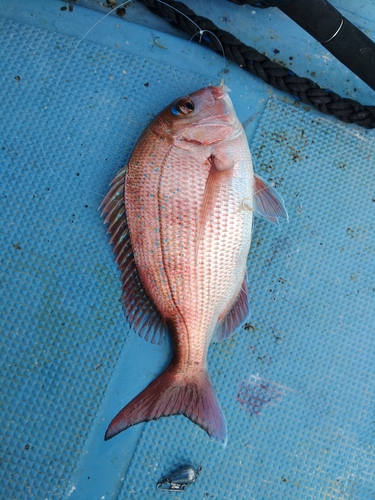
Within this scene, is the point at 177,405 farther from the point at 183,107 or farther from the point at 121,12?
the point at 121,12

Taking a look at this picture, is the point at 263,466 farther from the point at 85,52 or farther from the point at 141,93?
the point at 85,52

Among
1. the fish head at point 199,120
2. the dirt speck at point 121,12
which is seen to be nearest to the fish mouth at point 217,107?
the fish head at point 199,120

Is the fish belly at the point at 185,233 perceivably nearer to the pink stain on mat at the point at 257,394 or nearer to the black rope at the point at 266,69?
the pink stain on mat at the point at 257,394

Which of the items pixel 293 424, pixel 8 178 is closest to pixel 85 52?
pixel 8 178

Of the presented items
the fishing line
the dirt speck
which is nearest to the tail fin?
the fishing line

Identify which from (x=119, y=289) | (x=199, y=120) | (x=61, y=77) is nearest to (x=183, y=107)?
(x=199, y=120)
